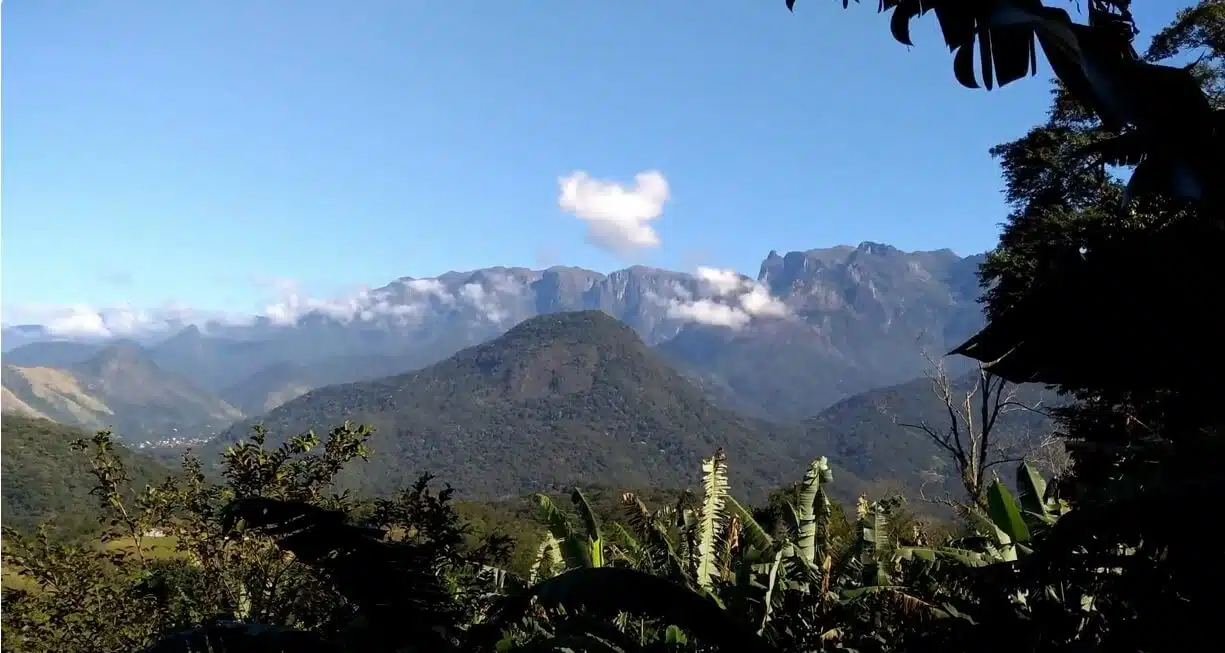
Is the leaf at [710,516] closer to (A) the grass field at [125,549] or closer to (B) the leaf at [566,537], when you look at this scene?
(B) the leaf at [566,537]

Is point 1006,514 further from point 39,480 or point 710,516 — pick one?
point 39,480

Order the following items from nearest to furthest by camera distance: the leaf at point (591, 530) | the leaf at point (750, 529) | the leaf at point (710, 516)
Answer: the leaf at point (710, 516)
the leaf at point (750, 529)
the leaf at point (591, 530)

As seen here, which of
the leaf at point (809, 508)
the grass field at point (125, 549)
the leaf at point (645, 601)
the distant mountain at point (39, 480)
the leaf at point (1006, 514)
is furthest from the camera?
the distant mountain at point (39, 480)

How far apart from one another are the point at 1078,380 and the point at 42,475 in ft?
182

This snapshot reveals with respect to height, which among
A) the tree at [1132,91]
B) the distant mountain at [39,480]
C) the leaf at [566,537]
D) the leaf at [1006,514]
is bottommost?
the distant mountain at [39,480]

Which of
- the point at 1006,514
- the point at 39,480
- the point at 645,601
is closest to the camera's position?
the point at 645,601

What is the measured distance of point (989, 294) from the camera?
16.4 metres

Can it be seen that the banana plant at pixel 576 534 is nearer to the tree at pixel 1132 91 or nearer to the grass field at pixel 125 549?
the grass field at pixel 125 549

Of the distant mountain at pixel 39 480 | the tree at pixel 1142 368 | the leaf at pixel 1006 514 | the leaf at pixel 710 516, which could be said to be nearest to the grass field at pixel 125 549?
the leaf at pixel 710 516

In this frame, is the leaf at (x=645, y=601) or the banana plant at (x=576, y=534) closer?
the leaf at (x=645, y=601)

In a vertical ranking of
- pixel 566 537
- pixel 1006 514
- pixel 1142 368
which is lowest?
pixel 566 537

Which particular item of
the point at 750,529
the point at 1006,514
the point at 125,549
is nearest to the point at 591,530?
the point at 750,529

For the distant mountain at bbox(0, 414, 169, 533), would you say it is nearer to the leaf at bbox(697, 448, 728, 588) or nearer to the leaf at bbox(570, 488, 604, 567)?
the leaf at bbox(570, 488, 604, 567)

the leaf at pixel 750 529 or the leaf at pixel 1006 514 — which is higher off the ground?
the leaf at pixel 1006 514
